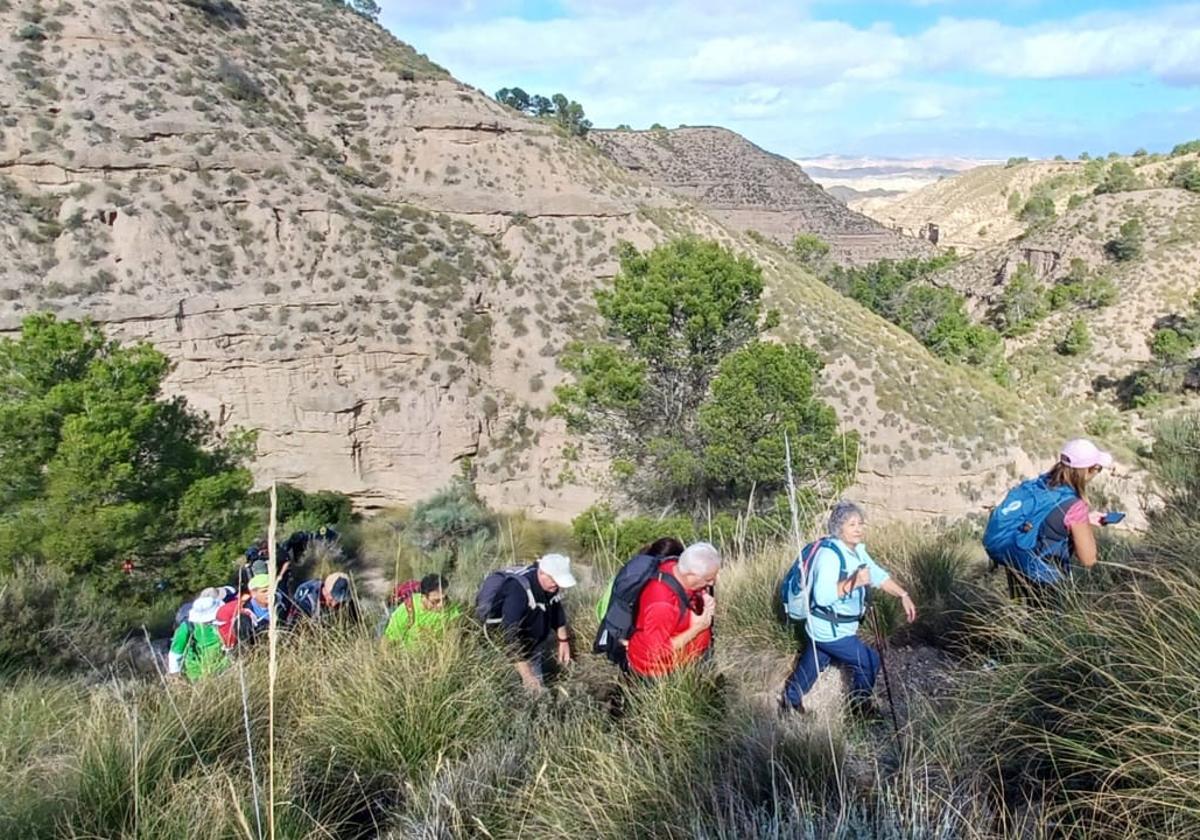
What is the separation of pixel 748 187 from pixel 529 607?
216 feet

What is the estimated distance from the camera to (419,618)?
423 centimetres

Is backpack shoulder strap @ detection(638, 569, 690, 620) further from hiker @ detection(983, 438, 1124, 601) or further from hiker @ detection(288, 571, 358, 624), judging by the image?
hiker @ detection(288, 571, 358, 624)

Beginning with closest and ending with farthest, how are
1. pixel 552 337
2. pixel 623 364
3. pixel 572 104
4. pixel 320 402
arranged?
pixel 623 364 < pixel 320 402 < pixel 552 337 < pixel 572 104

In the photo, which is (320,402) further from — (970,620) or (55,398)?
(970,620)

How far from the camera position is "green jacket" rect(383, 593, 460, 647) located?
13.2ft

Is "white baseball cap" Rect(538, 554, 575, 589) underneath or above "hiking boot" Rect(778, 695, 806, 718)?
above

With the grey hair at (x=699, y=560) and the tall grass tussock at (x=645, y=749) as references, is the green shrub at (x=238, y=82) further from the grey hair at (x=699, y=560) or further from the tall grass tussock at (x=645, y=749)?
the grey hair at (x=699, y=560)

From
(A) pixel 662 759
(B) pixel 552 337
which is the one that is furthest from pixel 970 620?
(B) pixel 552 337

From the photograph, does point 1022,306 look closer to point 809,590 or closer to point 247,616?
point 809,590

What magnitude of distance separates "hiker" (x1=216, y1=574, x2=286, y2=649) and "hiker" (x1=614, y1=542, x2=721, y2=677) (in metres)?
2.73

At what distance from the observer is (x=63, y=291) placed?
2609 centimetres

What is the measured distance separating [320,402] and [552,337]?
8693 mm

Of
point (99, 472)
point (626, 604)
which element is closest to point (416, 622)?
point (626, 604)

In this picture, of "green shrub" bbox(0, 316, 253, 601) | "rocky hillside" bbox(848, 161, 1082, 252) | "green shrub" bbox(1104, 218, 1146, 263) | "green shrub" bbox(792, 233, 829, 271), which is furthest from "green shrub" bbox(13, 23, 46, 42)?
"rocky hillside" bbox(848, 161, 1082, 252)
